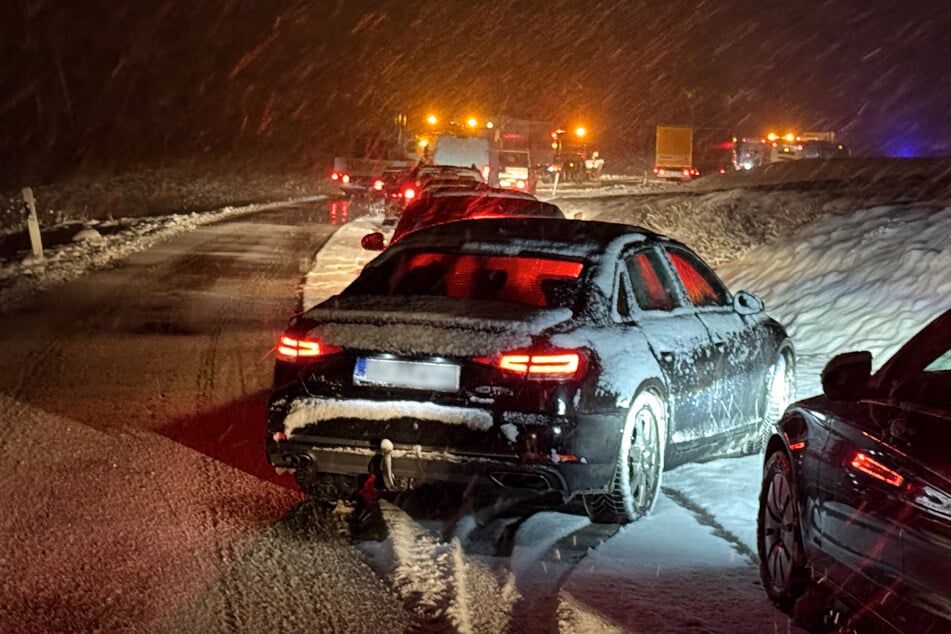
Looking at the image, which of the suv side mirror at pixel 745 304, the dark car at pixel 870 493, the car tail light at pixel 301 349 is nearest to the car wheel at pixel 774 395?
the suv side mirror at pixel 745 304

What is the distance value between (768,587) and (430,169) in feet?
80.6

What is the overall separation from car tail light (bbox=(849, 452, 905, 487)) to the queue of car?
12mm

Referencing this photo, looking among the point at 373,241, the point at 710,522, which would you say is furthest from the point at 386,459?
the point at 373,241

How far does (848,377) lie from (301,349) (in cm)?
274

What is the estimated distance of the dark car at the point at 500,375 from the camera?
5680 millimetres

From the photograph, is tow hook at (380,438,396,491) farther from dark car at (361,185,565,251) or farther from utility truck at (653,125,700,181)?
utility truck at (653,125,700,181)

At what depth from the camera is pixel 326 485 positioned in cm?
635

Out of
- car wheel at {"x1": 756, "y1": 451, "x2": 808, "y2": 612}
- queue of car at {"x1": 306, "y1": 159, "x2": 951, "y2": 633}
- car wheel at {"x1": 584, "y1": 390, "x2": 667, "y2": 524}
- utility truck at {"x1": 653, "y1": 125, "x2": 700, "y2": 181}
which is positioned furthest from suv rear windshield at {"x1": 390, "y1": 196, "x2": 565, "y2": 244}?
utility truck at {"x1": 653, "y1": 125, "x2": 700, "y2": 181}

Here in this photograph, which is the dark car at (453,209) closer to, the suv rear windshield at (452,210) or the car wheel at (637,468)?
the suv rear windshield at (452,210)

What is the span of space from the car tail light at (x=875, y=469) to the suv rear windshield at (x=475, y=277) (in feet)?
7.43

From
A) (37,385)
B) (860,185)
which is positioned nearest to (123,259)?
(37,385)

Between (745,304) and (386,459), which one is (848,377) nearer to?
(386,459)

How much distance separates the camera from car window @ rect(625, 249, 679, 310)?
6.79 m

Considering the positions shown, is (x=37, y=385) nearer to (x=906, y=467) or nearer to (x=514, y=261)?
(x=514, y=261)
